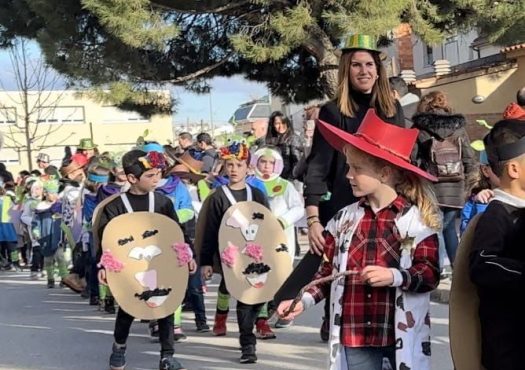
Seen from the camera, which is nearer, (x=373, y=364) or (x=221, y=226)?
(x=373, y=364)

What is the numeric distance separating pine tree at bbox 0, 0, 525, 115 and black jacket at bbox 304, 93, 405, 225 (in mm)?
6408

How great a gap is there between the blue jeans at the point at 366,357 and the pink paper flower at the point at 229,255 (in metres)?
3.01

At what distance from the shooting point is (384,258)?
3.28 meters

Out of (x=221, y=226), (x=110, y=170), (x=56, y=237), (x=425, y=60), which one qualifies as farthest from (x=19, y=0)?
(x=425, y=60)

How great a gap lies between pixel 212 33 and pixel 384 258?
35.5ft

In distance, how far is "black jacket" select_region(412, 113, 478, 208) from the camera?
6.81 meters

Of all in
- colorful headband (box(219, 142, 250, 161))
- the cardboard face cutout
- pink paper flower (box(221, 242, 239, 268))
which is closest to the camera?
the cardboard face cutout

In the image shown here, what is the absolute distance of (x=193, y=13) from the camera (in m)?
12.6

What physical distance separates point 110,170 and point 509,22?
6.43m

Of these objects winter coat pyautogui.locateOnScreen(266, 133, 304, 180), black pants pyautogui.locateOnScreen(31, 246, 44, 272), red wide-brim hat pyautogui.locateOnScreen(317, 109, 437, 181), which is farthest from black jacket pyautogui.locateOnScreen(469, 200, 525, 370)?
black pants pyautogui.locateOnScreen(31, 246, 44, 272)

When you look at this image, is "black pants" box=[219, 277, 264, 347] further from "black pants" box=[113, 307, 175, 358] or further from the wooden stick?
the wooden stick

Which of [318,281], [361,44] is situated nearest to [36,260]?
[361,44]

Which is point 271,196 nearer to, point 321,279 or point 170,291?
point 170,291

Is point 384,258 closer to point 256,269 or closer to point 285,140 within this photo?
point 256,269
